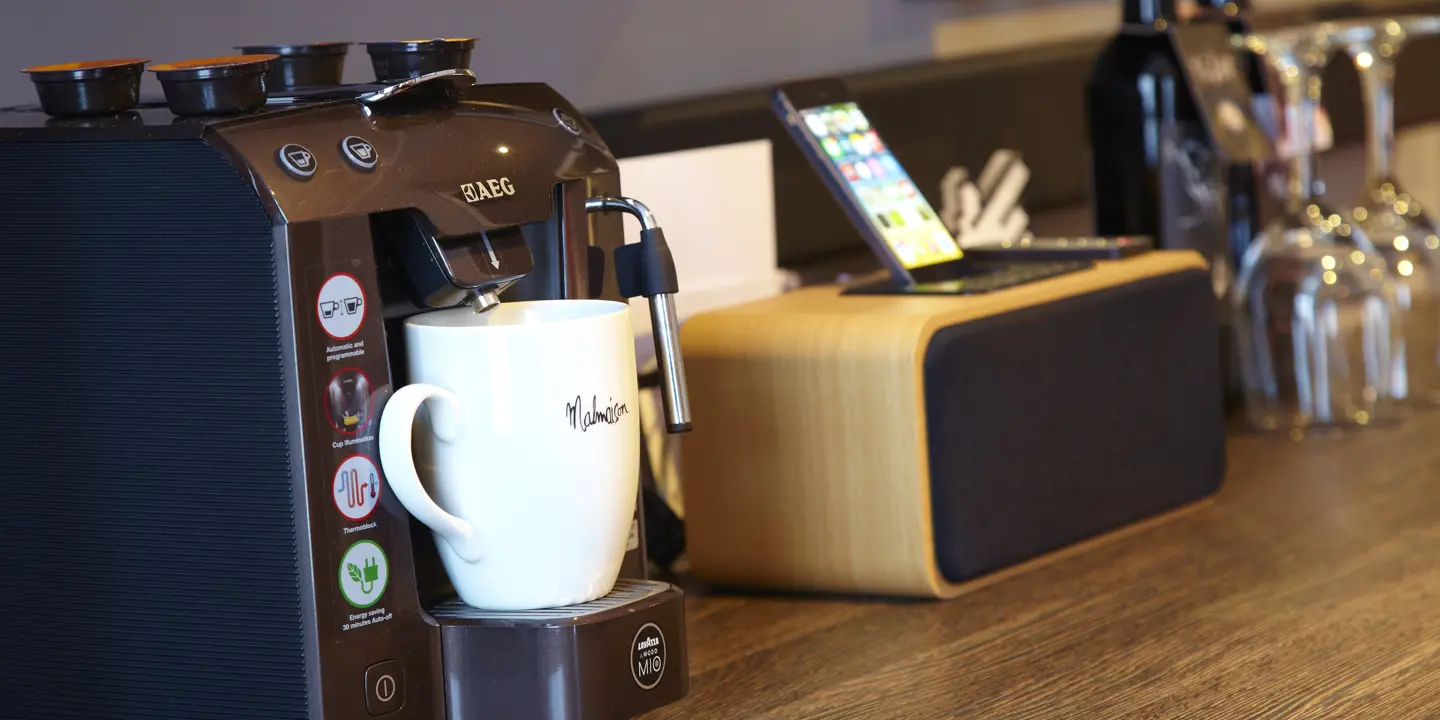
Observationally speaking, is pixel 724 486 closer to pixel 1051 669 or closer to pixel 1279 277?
pixel 1051 669

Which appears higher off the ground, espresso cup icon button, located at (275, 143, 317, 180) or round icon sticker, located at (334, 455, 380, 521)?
espresso cup icon button, located at (275, 143, 317, 180)

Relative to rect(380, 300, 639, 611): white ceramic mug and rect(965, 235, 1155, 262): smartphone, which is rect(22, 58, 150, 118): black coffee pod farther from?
rect(965, 235, 1155, 262): smartphone

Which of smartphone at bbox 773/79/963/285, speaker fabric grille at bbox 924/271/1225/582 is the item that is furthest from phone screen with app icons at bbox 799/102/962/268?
speaker fabric grille at bbox 924/271/1225/582

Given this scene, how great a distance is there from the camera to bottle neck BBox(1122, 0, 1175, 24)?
65.3 inches

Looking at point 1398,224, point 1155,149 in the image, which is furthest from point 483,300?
point 1398,224

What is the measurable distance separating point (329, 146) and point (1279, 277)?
1045 mm

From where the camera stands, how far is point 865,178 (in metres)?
1.32

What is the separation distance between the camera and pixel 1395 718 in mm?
937

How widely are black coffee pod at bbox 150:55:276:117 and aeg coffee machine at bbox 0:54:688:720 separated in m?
0.02

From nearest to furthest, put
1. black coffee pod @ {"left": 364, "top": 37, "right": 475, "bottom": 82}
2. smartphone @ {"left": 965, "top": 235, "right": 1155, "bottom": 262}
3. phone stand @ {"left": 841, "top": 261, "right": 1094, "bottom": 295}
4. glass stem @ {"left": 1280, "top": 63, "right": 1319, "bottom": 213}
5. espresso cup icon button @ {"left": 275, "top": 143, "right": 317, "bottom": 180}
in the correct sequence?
1. espresso cup icon button @ {"left": 275, "top": 143, "right": 317, "bottom": 180}
2. black coffee pod @ {"left": 364, "top": 37, "right": 475, "bottom": 82}
3. phone stand @ {"left": 841, "top": 261, "right": 1094, "bottom": 295}
4. smartphone @ {"left": 965, "top": 235, "right": 1155, "bottom": 262}
5. glass stem @ {"left": 1280, "top": 63, "right": 1319, "bottom": 213}

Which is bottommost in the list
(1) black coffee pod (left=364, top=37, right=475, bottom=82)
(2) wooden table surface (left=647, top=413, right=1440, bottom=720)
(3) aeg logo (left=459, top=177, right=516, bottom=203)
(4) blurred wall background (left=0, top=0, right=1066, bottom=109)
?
(2) wooden table surface (left=647, top=413, right=1440, bottom=720)

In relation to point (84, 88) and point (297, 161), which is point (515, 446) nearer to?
point (297, 161)

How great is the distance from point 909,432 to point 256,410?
0.48m

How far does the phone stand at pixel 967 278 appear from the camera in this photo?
4.18 feet
